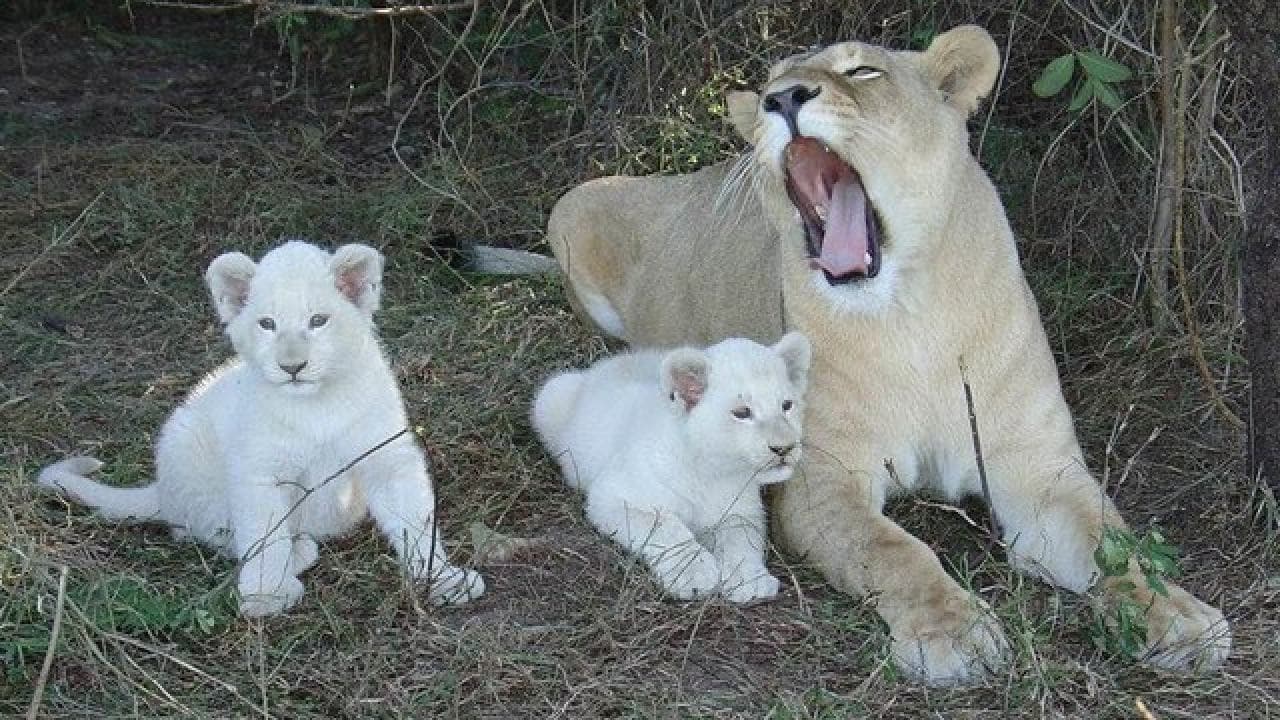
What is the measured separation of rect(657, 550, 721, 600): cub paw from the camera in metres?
3.75

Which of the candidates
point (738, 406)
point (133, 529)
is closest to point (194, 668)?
point (133, 529)

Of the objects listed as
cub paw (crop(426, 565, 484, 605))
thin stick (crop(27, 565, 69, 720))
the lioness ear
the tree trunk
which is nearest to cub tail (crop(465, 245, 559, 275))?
the lioness ear

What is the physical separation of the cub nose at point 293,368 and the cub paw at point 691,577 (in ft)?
2.58

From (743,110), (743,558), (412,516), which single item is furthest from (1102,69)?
(412,516)

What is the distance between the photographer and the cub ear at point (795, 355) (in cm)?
389

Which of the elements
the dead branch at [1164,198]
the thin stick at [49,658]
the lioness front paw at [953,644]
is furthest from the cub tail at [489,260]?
the thin stick at [49,658]

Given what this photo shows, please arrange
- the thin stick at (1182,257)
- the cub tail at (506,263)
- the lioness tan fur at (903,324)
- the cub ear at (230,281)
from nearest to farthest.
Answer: the cub ear at (230,281), the lioness tan fur at (903,324), the thin stick at (1182,257), the cub tail at (506,263)

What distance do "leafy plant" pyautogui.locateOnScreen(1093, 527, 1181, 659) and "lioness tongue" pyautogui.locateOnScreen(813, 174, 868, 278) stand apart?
72cm

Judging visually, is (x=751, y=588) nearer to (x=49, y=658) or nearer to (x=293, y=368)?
(x=293, y=368)

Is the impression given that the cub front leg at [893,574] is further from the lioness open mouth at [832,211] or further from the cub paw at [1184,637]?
the lioness open mouth at [832,211]

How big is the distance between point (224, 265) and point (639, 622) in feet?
3.37

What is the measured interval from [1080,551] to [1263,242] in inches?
28.4

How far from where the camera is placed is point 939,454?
408cm

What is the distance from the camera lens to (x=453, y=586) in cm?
375
